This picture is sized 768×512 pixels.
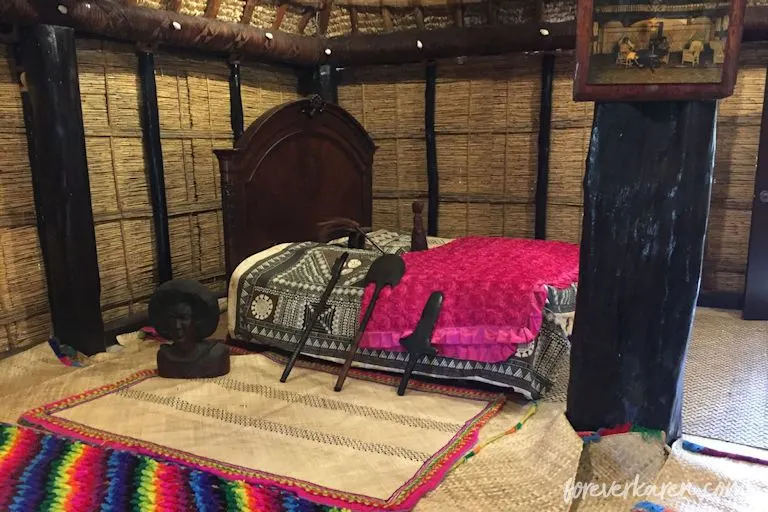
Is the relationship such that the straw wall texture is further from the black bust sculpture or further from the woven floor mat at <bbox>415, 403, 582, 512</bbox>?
the woven floor mat at <bbox>415, 403, 582, 512</bbox>

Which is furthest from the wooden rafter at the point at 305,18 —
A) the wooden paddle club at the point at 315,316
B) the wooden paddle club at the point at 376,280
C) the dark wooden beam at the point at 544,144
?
the wooden paddle club at the point at 376,280

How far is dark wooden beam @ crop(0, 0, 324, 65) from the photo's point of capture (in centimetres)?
261

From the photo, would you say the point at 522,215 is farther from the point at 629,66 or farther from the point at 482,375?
the point at 629,66

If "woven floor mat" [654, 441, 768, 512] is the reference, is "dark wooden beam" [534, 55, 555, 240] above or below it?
above

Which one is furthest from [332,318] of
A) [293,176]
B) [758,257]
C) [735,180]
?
[735,180]

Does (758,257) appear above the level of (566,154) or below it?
below

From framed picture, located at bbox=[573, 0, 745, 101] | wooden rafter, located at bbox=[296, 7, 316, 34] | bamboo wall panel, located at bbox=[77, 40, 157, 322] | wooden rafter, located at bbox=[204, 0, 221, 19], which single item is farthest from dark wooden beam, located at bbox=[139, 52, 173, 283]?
framed picture, located at bbox=[573, 0, 745, 101]

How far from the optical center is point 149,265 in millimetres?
3520

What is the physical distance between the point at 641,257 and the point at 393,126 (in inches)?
117

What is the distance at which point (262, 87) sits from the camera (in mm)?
4172

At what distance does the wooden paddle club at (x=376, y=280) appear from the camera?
2479 millimetres

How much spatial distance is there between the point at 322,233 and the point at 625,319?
6.08ft

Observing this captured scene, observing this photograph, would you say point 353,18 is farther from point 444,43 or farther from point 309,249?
point 309,249

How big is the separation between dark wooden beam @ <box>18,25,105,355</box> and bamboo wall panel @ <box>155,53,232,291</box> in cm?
72
